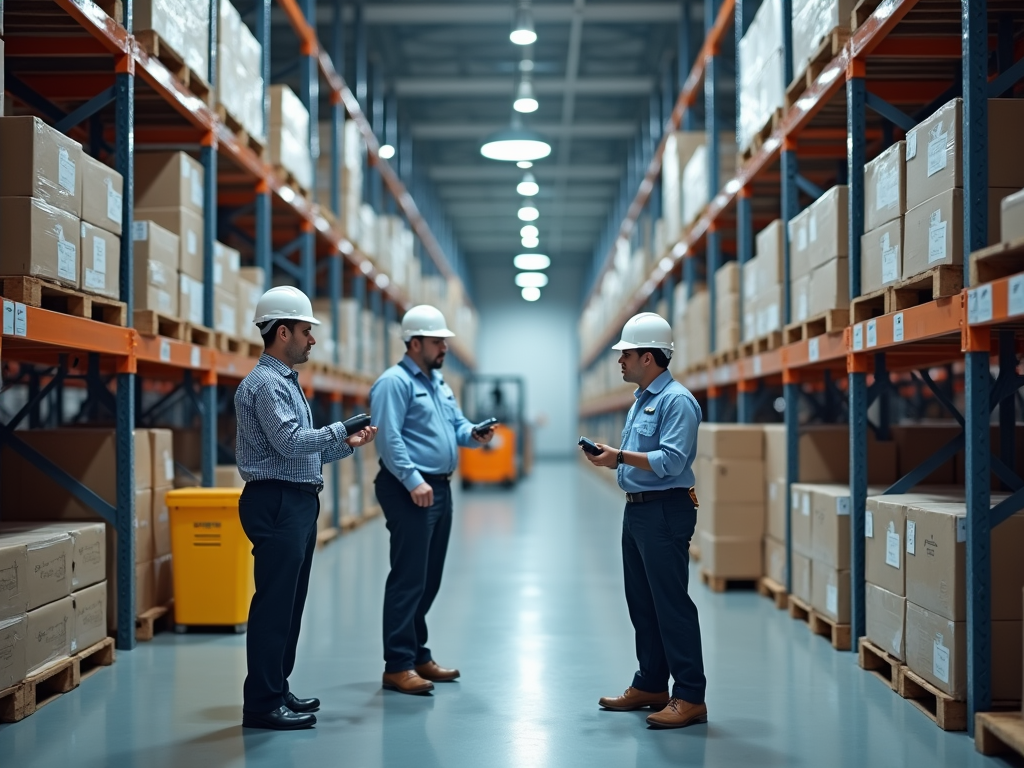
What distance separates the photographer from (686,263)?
38.2 feet

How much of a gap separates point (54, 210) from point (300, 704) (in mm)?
2728

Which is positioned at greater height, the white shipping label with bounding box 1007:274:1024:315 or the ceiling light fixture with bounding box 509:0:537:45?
the ceiling light fixture with bounding box 509:0:537:45

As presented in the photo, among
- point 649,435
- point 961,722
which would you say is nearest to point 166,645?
point 649,435

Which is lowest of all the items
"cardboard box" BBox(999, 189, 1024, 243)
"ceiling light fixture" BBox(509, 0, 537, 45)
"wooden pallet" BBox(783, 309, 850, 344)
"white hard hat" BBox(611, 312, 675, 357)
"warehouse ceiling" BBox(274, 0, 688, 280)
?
"white hard hat" BBox(611, 312, 675, 357)

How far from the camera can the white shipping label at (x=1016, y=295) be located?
11.8ft

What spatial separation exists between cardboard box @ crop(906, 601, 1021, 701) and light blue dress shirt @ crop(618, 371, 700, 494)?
1322 mm

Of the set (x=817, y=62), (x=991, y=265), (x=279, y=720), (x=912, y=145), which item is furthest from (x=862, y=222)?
(x=279, y=720)

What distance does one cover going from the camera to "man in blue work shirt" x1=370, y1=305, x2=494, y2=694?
4.97m

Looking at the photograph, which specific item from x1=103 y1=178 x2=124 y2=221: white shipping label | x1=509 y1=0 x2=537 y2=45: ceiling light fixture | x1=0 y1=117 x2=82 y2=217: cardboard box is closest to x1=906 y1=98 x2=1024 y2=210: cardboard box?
x1=0 y1=117 x2=82 y2=217: cardboard box

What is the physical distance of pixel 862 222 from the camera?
5891mm

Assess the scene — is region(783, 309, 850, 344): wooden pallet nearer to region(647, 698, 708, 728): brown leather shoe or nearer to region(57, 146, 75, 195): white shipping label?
region(647, 698, 708, 728): brown leather shoe

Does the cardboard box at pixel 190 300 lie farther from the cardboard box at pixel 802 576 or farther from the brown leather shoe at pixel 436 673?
the cardboard box at pixel 802 576

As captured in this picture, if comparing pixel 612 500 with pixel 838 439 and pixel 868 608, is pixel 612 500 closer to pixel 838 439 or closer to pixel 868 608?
pixel 838 439

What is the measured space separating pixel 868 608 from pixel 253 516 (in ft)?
11.1
